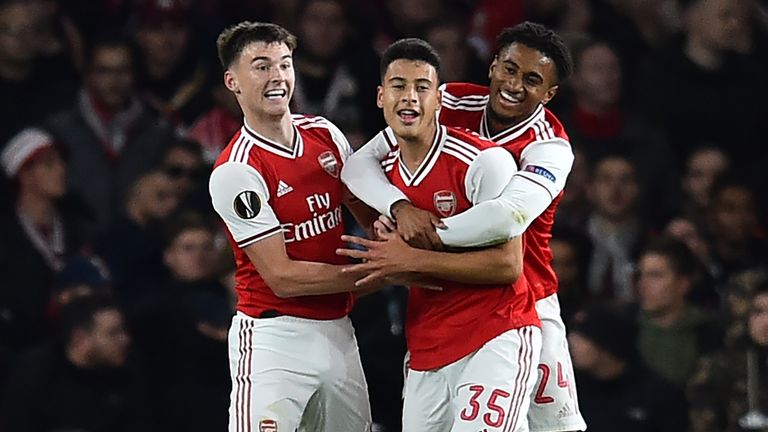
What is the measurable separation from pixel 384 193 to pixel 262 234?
15.7 inches

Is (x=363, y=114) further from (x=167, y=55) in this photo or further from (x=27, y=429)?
(x=27, y=429)

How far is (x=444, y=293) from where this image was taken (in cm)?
527

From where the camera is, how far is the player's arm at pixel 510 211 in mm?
5051

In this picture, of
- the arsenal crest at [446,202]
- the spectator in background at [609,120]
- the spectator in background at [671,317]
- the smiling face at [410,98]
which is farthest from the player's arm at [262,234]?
the spectator in background at [609,120]

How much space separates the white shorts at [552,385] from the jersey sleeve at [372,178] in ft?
2.24

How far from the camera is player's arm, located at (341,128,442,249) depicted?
515 cm

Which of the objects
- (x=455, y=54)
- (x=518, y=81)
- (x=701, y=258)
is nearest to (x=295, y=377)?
(x=518, y=81)

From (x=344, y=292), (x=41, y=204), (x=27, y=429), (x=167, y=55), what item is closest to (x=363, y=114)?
(x=167, y=55)

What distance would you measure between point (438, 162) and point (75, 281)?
3.09m

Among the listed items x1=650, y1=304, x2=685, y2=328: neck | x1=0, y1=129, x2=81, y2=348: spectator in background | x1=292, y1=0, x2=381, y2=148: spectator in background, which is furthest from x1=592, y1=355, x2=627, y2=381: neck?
x1=0, y1=129, x2=81, y2=348: spectator in background

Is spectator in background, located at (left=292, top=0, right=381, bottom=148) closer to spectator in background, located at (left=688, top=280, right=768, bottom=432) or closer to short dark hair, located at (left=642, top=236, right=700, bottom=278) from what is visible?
short dark hair, located at (left=642, top=236, right=700, bottom=278)

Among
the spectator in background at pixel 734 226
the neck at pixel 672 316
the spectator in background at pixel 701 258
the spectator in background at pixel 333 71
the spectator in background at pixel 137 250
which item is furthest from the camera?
the spectator in background at pixel 333 71

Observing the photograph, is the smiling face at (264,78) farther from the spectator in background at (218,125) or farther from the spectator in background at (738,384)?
the spectator in background at (218,125)

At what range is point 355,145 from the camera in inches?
316
